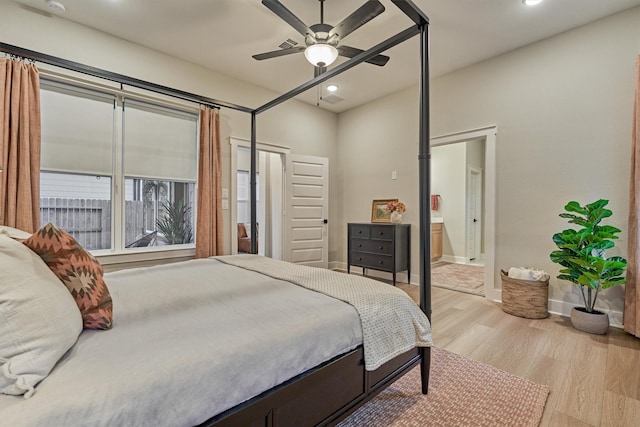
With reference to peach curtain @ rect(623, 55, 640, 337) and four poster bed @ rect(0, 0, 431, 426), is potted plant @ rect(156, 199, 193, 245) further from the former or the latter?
peach curtain @ rect(623, 55, 640, 337)

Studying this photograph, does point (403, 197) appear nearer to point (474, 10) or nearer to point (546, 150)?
point (546, 150)

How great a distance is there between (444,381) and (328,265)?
3.50 m

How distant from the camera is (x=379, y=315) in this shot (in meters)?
1.41

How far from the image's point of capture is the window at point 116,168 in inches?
112

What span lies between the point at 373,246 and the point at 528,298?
196 centimetres

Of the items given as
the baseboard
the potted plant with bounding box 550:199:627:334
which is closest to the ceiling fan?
the potted plant with bounding box 550:199:627:334

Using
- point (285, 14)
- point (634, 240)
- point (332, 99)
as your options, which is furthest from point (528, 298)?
point (332, 99)

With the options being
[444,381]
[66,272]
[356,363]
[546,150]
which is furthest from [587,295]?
[66,272]

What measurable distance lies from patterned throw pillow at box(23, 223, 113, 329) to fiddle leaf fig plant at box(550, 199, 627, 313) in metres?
3.41

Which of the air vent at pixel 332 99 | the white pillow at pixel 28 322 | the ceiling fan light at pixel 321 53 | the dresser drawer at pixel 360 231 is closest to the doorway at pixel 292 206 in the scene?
the dresser drawer at pixel 360 231

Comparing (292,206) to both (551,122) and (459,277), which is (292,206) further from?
(551,122)

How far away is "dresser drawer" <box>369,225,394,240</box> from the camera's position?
13.6 ft

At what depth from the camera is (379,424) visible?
5.06ft

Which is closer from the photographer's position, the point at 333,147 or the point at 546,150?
the point at 546,150
